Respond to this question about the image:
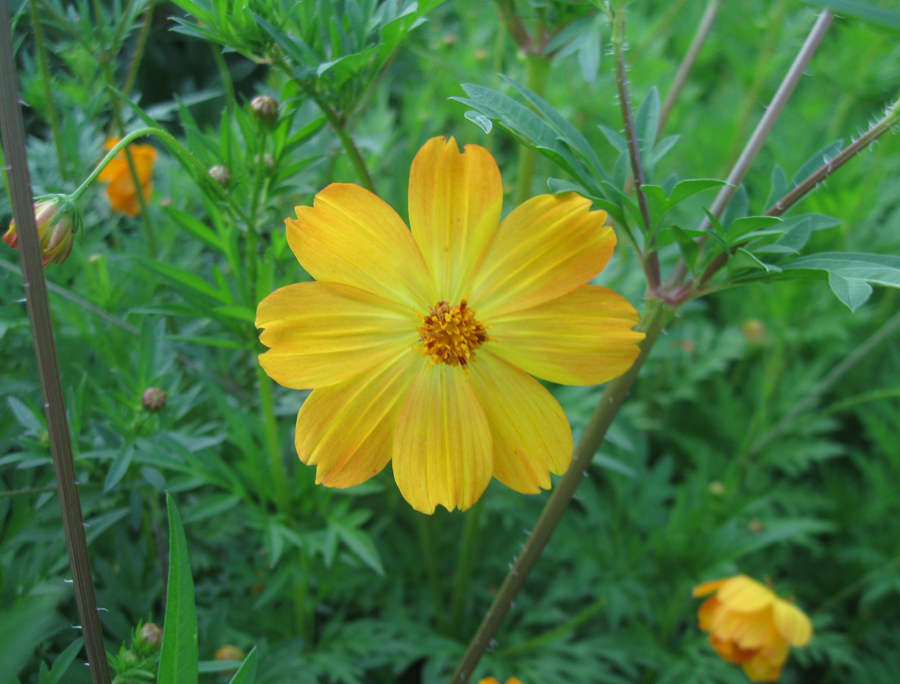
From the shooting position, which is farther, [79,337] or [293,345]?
[79,337]

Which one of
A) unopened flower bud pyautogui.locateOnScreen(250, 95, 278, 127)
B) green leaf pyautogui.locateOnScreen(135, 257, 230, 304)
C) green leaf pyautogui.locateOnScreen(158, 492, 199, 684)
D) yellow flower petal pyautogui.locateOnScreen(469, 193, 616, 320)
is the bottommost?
green leaf pyautogui.locateOnScreen(158, 492, 199, 684)

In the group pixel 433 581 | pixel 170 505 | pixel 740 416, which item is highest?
pixel 170 505

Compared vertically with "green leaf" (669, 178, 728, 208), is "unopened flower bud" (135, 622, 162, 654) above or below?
below

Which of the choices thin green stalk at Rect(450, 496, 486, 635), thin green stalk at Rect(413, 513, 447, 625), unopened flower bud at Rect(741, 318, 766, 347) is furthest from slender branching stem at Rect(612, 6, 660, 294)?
unopened flower bud at Rect(741, 318, 766, 347)

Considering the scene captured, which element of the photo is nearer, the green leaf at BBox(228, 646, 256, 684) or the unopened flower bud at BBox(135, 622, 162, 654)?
the green leaf at BBox(228, 646, 256, 684)

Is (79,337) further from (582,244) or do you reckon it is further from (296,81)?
(582,244)

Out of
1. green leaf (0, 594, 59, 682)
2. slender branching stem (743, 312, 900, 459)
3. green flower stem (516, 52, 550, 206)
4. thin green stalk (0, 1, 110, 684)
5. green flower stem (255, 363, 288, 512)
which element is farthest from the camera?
slender branching stem (743, 312, 900, 459)

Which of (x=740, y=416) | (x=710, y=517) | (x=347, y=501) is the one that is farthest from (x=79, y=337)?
(x=740, y=416)

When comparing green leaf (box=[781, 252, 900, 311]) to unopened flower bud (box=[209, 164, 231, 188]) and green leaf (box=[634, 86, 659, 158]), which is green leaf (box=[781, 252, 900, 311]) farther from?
unopened flower bud (box=[209, 164, 231, 188])
